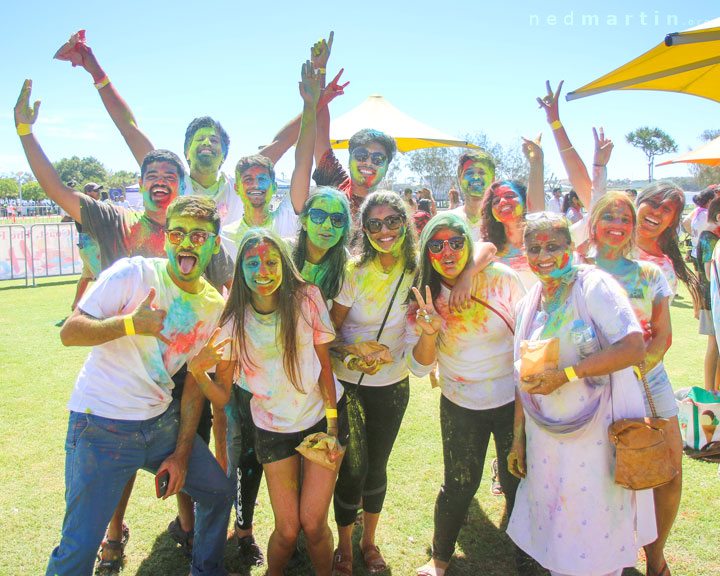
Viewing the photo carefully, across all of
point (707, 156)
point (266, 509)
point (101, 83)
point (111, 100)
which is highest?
point (707, 156)

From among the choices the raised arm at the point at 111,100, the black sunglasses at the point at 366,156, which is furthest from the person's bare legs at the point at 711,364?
the raised arm at the point at 111,100

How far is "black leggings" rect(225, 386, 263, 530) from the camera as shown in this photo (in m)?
2.89

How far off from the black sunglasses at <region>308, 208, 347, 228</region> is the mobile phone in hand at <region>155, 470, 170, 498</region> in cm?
156

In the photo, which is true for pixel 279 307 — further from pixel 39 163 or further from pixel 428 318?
pixel 39 163

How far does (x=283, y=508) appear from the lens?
2365 mm

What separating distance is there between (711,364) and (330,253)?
4.43m

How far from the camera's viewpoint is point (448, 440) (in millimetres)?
2625

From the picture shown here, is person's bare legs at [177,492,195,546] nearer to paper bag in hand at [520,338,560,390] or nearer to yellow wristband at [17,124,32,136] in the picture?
paper bag in hand at [520,338,560,390]

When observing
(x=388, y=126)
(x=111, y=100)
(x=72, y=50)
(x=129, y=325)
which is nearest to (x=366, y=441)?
(x=129, y=325)

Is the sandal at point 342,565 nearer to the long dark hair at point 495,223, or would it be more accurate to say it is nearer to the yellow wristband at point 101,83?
the long dark hair at point 495,223

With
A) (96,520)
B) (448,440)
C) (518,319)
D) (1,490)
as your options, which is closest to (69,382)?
(1,490)

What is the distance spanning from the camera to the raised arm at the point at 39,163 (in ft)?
9.00

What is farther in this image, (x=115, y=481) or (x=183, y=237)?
(x=183, y=237)

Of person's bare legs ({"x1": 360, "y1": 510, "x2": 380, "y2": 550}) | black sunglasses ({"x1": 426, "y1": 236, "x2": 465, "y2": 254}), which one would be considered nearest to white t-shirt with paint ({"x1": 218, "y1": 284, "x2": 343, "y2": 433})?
black sunglasses ({"x1": 426, "y1": 236, "x2": 465, "y2": 254})
